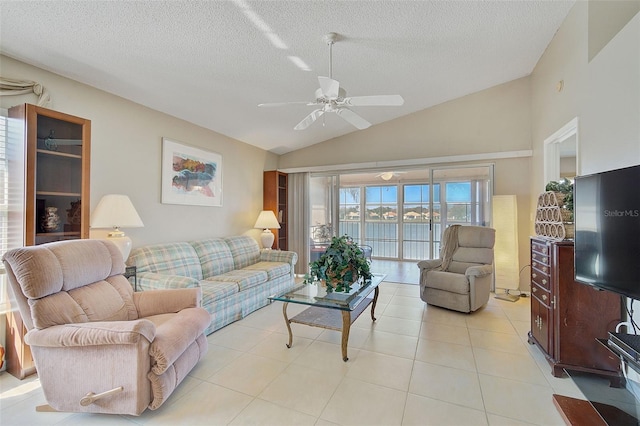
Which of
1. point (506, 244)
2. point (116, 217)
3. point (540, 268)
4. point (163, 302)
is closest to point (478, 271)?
point (540, 268)

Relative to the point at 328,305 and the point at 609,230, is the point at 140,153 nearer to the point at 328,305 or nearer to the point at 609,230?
the point at 328,305

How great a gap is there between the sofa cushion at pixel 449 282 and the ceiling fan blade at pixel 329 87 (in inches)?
103

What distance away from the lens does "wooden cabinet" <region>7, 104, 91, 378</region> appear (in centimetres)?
218

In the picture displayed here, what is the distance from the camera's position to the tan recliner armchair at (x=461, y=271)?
3.45 meters

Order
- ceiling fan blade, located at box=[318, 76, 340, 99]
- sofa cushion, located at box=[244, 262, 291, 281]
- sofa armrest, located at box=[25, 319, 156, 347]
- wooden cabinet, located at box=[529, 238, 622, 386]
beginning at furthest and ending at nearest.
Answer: sofa cushion, located at box=[244, 262, 291, 281] < ceiling fan blade, located at box=[318, 76, 340, 99] < wooden cabinet, located at box=[529, 238, 622, 386] < sofa armrest, located at box=[25, 319, 156, 347]

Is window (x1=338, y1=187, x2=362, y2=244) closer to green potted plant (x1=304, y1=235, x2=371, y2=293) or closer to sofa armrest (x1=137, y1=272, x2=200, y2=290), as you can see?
green potted plant (x1=304, y1=235, x2=371, y2=293)

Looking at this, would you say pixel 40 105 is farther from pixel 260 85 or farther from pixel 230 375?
pixel 230 375

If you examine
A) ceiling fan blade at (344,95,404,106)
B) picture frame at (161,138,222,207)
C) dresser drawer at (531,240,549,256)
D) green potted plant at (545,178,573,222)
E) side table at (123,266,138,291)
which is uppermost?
ceiling fan blade at (344,95,404,106)

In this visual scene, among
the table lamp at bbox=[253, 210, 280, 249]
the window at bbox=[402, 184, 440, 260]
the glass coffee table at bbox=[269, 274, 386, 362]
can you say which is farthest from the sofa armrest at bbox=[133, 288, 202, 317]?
the window at bbox=[402, 184, 440, 260]

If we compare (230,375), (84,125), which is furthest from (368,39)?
(230,375)

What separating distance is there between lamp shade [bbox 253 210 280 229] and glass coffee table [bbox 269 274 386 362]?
2.19 meters

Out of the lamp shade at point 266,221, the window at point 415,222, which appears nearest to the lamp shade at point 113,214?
the lamp shade at point 266,221

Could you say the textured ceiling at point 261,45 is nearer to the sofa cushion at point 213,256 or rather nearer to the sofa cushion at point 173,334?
the sofa cushion at point 213,256

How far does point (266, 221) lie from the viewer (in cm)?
509
